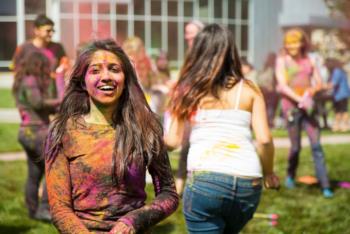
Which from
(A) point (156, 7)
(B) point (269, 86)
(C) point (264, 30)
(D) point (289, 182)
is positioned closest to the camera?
(D) point (289, 182)

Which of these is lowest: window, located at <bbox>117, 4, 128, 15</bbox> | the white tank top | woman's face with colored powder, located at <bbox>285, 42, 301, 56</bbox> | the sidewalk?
the sidewalk

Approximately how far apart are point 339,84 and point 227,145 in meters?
13.1

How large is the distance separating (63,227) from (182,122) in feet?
5.00

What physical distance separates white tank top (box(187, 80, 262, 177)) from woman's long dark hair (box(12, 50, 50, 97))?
2.64 m

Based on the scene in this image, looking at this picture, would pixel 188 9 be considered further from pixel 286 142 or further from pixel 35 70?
pixel 35 70

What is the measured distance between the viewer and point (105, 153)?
118 inches

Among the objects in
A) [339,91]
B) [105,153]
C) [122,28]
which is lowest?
[339,91]

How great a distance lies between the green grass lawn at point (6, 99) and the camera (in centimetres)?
1769

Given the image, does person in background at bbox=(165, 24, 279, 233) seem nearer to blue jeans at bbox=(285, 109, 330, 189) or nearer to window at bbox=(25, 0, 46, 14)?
blue jeans at bbox=(285, 109, 330, 189)

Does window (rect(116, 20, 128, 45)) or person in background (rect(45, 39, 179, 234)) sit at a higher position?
window (rect(116, 20, 128, 45))

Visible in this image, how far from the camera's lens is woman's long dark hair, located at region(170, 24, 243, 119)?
4.19 meters

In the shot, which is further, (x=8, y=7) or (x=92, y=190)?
(x=8, y=7)

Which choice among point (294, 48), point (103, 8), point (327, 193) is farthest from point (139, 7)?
point (327, 193)

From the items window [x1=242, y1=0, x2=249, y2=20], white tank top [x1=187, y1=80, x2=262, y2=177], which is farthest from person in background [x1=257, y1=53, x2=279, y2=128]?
white tank top [x1=187, y1=80, x2=262, y2=177]
